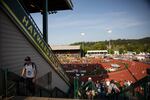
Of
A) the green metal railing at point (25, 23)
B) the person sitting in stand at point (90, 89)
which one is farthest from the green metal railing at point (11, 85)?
the person sitting in stand at point (90, 89)

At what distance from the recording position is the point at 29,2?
19.3 m

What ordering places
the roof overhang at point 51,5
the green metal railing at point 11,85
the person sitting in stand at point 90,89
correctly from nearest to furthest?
1. the green metal railing at point 11,85
2. the person sitting in stand at point 90,89
3. the roof overhang at point 51,5

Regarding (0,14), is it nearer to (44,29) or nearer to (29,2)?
(44,29)

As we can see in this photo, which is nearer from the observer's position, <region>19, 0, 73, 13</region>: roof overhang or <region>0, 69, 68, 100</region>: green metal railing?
Answer: <region>0, 69, 68, 100</region>: green metal railing

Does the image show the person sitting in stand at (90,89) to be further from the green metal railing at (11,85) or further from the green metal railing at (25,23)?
the green metal railing at (11,85)

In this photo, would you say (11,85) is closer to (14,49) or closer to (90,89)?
(14,49)

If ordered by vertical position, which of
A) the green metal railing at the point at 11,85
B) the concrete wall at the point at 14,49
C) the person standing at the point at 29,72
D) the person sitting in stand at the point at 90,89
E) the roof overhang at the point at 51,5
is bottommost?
the person sitting in stand at the point at 90,89

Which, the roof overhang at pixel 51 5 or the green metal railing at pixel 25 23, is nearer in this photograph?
the green metal railing at pixel 25 23

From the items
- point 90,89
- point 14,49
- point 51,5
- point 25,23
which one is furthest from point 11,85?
point 51,5

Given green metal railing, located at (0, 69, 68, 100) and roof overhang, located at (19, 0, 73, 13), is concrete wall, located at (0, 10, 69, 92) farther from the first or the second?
roof overhang, located at (19, 0, 73, 13)

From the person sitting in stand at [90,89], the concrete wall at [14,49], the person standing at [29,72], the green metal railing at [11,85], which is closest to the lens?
the green metal railing at [11,85]

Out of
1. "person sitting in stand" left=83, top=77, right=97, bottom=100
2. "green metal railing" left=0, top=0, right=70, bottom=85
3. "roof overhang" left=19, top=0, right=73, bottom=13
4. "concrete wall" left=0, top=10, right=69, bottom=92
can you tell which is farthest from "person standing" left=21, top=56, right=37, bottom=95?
"roof overhang" left=19, top=0, right=73, bottom=13

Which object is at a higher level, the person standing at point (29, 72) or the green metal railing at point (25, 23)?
the green metal railing at point (25, 23)

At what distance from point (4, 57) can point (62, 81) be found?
7.94 metres
